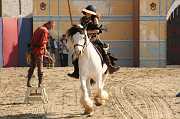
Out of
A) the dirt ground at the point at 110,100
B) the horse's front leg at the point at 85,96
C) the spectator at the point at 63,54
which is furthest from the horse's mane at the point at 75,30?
the spectator at the point at 63,54

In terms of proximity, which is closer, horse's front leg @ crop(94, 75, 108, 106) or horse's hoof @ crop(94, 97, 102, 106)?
horse's front leg @ crop(94, 75, 108, 106)

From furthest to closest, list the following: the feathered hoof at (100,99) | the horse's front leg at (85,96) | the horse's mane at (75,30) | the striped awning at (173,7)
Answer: the striped awning at (173,7), the feathered hoof at (100,99), the horse's front leg at (85,96), the horse's mane at (75,30)

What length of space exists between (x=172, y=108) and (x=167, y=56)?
15.9 metres

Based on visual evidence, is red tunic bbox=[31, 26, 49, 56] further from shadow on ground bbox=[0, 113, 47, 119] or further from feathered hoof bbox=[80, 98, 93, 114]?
feathered hoof bbox=[80, 98, 93, 114]

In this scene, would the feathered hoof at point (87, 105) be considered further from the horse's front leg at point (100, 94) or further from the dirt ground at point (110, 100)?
the horse's front leg at point (100, 94)

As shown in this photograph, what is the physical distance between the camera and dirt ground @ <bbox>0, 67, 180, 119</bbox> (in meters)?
10.6

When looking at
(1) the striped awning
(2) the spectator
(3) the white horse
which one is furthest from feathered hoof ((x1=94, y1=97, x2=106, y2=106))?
(1) the striped awning

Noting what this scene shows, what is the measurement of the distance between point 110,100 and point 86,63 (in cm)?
283

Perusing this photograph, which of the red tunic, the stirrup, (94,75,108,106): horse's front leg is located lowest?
the stirrup

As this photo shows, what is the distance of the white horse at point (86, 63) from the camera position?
9.79 m

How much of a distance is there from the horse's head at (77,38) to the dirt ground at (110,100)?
4.91 ft

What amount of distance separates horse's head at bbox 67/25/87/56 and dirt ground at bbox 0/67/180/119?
150cm

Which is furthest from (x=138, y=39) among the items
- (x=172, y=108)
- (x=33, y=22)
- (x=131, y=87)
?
(x=172, y=108)

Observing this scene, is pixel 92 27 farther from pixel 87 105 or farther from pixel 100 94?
pixel 87 105
